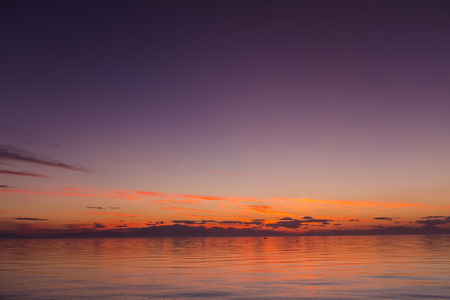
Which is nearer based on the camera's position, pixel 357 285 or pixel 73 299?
pixel 73 299

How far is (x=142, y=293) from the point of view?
78.8 feet

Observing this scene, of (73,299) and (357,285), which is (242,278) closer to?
(357,285)

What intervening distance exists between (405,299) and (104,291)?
19.7m

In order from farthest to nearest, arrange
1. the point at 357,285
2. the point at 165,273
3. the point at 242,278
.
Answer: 1. the point at 165,273
2. the point at 242,278
3. the point at 357,285

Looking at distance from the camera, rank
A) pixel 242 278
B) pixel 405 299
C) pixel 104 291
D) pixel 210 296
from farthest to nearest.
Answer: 1. pixel 242 278
2. pixel 104 291
3. pixel 210 296
4. pixel 405 299

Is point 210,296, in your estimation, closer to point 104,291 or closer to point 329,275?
point 104,291

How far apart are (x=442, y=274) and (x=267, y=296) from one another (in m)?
18.5

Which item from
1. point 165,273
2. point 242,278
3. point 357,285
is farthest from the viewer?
point 165,273

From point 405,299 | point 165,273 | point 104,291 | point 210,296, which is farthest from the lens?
point 165,273

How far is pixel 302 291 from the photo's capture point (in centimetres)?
2444

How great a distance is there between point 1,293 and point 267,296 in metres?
17.6

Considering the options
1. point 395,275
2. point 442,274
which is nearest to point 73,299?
point 395,275

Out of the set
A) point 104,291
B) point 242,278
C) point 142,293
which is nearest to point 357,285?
point 242,278

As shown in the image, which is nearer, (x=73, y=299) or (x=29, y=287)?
(x=73, y=299)
